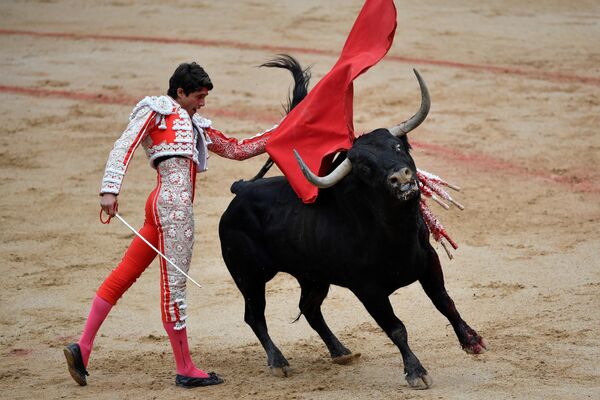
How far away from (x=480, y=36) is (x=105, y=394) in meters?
8.17

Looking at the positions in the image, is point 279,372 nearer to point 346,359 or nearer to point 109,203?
point 346,359

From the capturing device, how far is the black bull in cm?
524

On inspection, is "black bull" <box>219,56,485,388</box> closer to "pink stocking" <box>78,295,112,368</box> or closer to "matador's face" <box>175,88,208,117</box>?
"matador's face" <box>175,88,208,117</box>

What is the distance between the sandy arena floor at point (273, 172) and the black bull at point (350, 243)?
24 centimetres

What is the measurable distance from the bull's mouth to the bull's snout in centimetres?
1

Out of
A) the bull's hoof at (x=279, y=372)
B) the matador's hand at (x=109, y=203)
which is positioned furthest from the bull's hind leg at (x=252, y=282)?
the matador's hand at (x=109, y=203)

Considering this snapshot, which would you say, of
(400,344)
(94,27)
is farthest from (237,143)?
(94,27)

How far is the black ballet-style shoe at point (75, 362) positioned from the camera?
568 cm

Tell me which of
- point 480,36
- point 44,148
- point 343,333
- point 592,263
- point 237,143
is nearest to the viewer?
point 237,143

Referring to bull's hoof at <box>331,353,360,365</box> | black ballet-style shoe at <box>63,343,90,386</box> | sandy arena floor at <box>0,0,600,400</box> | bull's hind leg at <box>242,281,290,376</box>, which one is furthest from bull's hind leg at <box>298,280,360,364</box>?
black ballet-style shoe at <box>63,343,90,386</box>

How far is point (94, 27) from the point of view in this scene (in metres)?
13.8

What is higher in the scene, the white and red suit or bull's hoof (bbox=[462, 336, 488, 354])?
the white and red suit

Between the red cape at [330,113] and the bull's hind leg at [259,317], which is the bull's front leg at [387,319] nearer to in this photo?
the red cape at [330,113]

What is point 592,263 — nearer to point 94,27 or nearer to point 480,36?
point 480,36
